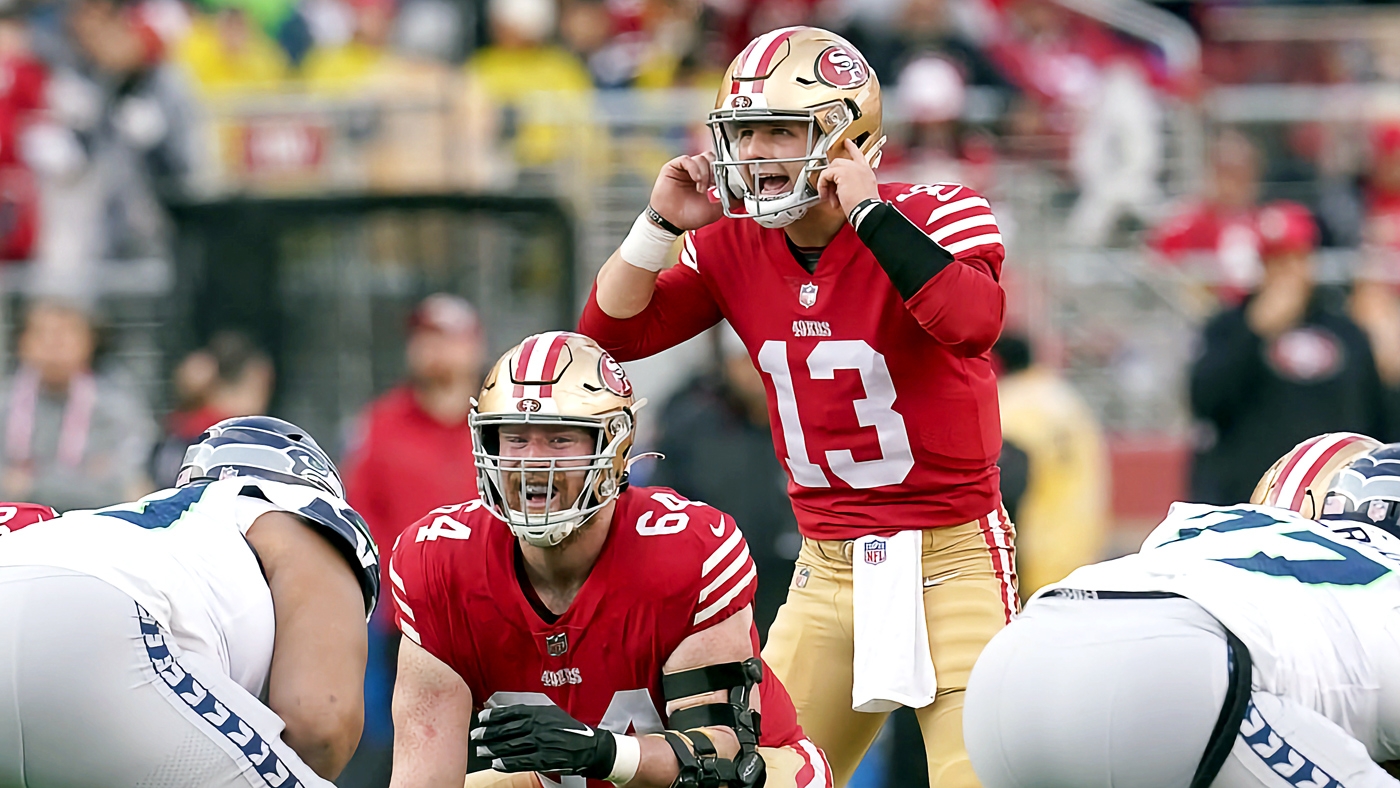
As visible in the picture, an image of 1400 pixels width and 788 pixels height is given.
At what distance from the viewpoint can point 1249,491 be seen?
24.5 ft

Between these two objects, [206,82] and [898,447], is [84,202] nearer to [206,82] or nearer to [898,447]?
[206,82]

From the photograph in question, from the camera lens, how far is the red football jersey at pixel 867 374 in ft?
13.9

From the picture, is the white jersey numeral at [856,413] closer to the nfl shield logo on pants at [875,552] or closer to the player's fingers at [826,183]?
the nfl shield logo on pants at [875,552]

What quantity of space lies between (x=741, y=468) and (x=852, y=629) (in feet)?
8.56

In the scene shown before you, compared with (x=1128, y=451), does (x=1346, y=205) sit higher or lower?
higher

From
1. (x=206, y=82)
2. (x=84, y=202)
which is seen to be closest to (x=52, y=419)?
(x=84, y=202)

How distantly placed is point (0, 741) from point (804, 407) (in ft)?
6.08

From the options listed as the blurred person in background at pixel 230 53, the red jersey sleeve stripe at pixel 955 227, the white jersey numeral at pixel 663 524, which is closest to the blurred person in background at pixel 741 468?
the red jersey sleeve stripe at pixel 955 227

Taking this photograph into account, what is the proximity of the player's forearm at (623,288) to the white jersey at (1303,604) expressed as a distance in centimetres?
138

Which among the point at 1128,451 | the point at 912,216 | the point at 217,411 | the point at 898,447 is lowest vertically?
the point at 1128,451

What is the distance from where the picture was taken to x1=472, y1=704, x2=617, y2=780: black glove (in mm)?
3508

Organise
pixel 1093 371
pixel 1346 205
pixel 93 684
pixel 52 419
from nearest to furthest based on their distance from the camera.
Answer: pixel 93 684 < pixel 52 419 < pixel 1093 371 < pixel 1346 205

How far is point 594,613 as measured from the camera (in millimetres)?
3895

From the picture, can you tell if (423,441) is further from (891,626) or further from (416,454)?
(891,626)
